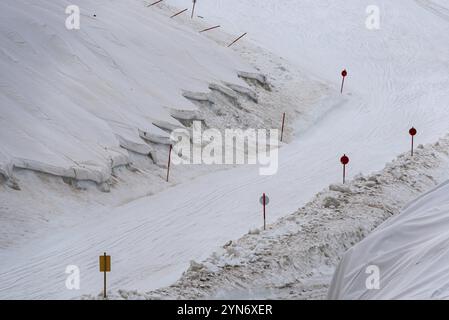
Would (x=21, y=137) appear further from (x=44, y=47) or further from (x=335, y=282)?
(x=335, y=282)

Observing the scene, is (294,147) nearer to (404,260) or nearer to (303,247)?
(303,247)

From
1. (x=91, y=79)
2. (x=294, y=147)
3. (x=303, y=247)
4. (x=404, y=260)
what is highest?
(x=91, y=79)

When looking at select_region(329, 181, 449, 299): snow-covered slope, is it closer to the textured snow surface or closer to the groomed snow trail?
the textured snow surface

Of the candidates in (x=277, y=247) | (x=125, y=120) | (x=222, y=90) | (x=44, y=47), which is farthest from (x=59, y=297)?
(x=222, y=90)

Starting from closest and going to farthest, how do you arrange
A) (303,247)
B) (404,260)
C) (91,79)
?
(404,260), (303,247), (91,79)

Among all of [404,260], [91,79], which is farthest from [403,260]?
[91,79]
